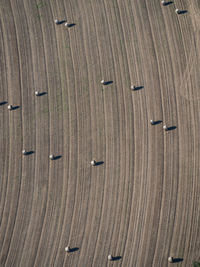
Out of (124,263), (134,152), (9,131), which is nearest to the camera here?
(124,263)

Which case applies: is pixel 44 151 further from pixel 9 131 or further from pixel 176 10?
pixel 176 10

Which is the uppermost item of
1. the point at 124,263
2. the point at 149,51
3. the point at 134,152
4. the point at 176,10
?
the point at 176,10

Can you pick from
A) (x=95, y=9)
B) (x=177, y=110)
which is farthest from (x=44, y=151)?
(x=95, y=9)

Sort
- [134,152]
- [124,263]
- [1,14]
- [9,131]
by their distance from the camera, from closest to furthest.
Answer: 1. [124,263]
2. [134,152]
3. [9,131]
4. [1,14]

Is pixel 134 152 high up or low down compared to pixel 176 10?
down

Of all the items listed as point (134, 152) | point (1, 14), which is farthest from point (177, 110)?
point (1, 14)

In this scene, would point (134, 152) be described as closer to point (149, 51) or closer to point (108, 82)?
point (108, 82)

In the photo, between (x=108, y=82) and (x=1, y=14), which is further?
(x=1, y=14)
